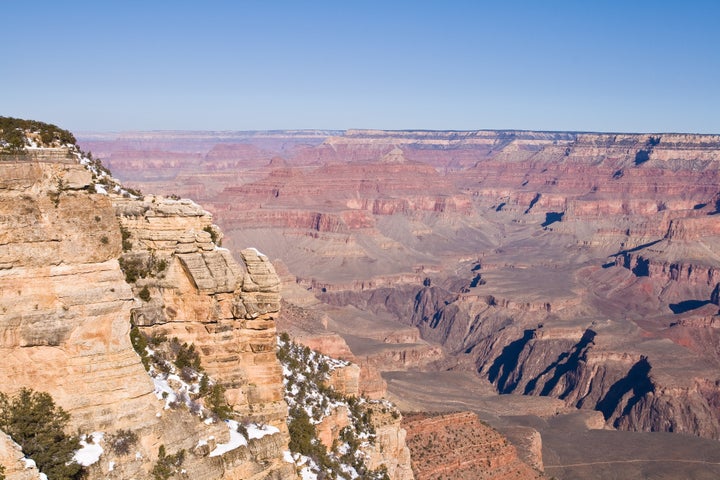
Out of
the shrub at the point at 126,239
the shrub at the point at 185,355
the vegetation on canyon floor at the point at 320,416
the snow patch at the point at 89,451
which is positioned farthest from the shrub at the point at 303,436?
the snow patch at the point at 89,451

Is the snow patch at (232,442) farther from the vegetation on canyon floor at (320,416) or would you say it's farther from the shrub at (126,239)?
the vegetation on canyon floor at (320,416)

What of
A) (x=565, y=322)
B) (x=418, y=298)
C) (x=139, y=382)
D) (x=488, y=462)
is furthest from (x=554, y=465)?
(x=418, y=298)

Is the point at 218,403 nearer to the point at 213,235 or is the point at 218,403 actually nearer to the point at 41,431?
the point at 213,235

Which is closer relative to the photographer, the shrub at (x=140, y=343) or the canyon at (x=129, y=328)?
the canyon at (x=129, y=328)

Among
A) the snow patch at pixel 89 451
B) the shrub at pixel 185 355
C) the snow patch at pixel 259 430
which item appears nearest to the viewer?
the snow patch at pixel 89 451

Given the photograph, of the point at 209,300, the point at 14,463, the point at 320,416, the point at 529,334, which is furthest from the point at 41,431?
the point at 529,334

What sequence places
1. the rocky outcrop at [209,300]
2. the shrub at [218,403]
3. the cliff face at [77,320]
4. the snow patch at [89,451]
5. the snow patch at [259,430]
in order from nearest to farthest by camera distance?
the cliff face at [77,320], the snow patch at [89,451], the snow patch at [259,430], the shrub at [218,403], the rocky outcrop at [209,300]
